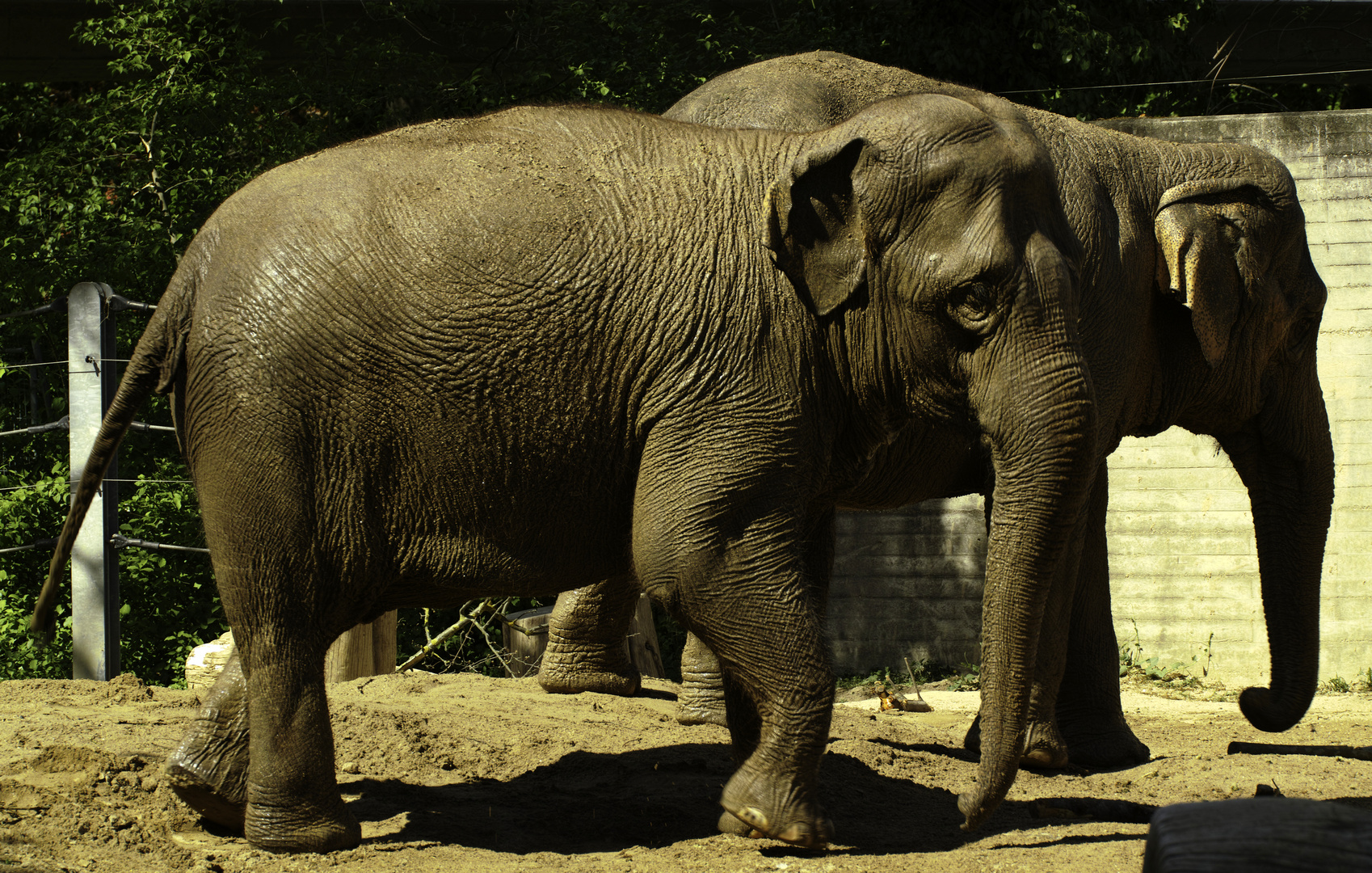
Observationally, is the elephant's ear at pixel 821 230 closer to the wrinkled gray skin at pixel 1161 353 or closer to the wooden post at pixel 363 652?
the wrinkled gray skin at pixel 1161 353

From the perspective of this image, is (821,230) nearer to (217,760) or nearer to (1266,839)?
(1266,839)

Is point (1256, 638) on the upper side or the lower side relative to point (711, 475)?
lower

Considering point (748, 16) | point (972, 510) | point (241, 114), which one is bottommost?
point (972, 510)

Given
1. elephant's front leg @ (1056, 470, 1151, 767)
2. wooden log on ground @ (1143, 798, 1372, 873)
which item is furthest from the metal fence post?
wooden log on ground @ (1143, 798, 1372, 873)

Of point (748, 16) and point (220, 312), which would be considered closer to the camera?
point (220, 312)

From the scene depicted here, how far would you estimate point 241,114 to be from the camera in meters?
10.2

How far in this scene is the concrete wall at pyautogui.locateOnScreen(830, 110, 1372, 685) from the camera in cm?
875

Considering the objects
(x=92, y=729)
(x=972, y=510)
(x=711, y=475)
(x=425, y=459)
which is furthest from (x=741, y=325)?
(x=972, y=510)

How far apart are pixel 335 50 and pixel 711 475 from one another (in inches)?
346

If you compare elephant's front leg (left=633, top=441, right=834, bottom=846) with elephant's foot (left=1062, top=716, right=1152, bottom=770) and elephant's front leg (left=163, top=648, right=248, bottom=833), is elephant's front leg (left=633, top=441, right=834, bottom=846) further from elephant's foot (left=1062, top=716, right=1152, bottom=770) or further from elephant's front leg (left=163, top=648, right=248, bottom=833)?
elephant's foot (left=1062, top=716, right=1152, bottom=770)

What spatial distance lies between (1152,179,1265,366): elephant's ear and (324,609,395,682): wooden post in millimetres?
4344

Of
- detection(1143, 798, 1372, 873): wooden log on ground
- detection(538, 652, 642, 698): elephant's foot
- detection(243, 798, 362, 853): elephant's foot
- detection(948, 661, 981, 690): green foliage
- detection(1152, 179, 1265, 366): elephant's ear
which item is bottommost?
detection(948, 661, 981, 690): green foliage

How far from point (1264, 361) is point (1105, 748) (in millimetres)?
1856

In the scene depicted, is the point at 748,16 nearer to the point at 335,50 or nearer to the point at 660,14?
the point at 660,14
